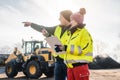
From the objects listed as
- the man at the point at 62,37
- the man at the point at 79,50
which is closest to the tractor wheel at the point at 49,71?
the man at the point at 62,37

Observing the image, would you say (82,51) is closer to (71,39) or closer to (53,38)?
(71,39)

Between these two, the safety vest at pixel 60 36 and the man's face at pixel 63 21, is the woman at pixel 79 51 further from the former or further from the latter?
the man's face at pixel 63 21

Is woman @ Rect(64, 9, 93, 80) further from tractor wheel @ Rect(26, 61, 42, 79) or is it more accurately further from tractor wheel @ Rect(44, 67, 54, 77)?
tractor wheel @ Rect(44, 67, 54, 77)

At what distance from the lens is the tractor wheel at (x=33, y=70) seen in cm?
1611

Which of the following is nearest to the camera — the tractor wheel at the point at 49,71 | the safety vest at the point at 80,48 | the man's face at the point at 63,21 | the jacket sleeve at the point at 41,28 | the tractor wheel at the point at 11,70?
the safety vest at the point at 80,48

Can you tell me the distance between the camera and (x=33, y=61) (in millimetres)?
16906

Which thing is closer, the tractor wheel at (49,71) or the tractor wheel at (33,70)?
the tractor wheel at (33,70)

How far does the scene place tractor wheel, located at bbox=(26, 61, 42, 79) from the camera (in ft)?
52.9

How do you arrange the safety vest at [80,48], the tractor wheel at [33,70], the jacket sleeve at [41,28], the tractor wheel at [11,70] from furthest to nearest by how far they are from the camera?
the tractor wheel at [11,70]
the tractor wheel at [33,70]
the jacket sleeve at [41,28]
the safety vest at [80,48]

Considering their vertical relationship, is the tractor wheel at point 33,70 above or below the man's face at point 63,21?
below

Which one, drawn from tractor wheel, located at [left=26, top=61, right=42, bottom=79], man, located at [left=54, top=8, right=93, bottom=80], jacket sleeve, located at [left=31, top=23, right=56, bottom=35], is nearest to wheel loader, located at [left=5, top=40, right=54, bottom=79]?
tractor wheel, located at [left=26, top=61, right=42, bottom=79]

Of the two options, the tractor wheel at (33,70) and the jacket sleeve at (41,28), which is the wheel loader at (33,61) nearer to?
the tractor wheel at (33,70)

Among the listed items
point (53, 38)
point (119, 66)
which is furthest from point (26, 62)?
point (119, 66)

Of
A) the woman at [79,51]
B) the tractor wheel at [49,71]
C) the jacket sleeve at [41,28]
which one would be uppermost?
the jacket sleeve at [41,28]
